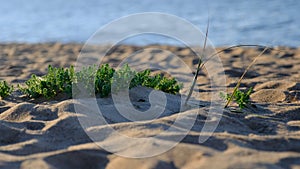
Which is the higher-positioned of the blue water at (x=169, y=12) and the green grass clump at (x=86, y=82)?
the blue water at (x=169, y=12)

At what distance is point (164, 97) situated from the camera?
471 cm

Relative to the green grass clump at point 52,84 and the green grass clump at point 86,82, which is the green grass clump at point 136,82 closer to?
the green grass clump at point 86,82

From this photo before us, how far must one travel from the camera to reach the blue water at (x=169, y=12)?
12672 mm

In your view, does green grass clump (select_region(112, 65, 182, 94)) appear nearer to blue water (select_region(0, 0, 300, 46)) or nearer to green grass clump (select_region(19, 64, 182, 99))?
green grass clump (select_region(19, 64, 182, 99))

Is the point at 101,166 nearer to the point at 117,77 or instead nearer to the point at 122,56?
the point at 117,77

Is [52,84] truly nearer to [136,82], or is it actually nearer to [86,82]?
[86,82]

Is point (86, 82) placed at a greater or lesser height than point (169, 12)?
lesser

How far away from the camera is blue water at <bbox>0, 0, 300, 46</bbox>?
499 inches

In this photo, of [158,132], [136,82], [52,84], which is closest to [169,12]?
[136,82]

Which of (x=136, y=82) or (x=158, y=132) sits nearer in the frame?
(x=158, y=132)

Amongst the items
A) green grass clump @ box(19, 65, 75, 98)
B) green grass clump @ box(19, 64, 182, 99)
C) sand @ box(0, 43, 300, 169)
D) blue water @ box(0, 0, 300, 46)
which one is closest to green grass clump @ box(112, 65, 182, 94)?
green grass clump @ box(19, 64, 182, 99)

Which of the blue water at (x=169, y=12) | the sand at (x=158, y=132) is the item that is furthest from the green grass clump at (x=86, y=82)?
the blue water at (x=169, y=12)

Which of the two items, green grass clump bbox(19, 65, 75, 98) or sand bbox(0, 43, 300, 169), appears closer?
sand bbox(0, 43, 300, 169)

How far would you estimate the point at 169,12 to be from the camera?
61.9 feet
